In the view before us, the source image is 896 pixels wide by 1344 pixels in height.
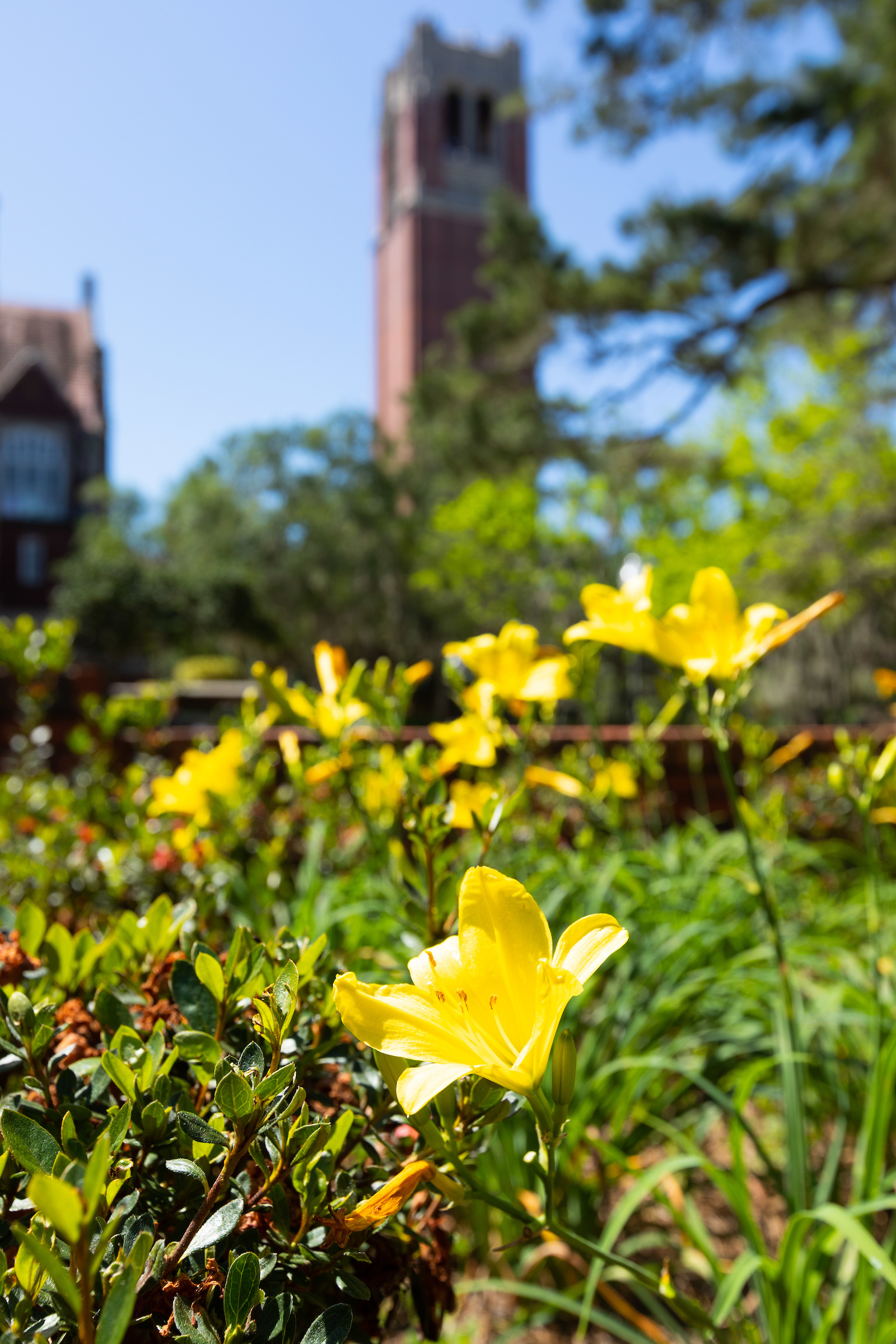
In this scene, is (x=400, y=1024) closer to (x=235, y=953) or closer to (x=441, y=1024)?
(x=441, y=1024)

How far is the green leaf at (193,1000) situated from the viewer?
656 millimetres

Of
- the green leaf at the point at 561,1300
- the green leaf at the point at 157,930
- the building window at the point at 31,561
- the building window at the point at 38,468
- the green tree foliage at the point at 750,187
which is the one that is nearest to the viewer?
the green leaf at the point at 157,930

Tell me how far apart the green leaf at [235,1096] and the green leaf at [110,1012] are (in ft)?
A: 0.66

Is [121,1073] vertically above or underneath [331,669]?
underneath

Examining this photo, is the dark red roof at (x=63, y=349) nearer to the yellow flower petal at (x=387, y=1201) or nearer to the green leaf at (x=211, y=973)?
the green leaf at (x=211, y=973)

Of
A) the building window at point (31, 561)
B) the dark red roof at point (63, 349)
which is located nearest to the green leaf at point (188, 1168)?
the building window at point (31, 561)

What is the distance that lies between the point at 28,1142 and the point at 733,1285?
77 centimetres

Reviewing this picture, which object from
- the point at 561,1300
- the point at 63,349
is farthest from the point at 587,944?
the point at 63,349

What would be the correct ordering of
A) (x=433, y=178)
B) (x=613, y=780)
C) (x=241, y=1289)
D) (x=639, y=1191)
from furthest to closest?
1. (x=433, y=178)
2. (x=613, y=780)
3. (x=639, y=1191)
4. (x=241, y=1289)

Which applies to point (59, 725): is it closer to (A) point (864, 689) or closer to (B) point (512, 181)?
(A) point (864, 689)

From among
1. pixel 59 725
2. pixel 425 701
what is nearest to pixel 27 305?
pixel 425 701

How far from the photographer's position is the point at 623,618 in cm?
112

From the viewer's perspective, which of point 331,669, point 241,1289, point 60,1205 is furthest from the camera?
point 331,669

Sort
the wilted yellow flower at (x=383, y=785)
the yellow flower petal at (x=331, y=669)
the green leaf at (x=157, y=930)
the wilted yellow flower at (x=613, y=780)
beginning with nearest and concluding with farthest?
the green leaf at (x=157, y=930), the yellow flower petal at (x=331, y=669), the wilted yellow flower at (x=383, y=785), the wilted yellow flower at (x=613, y=780)
